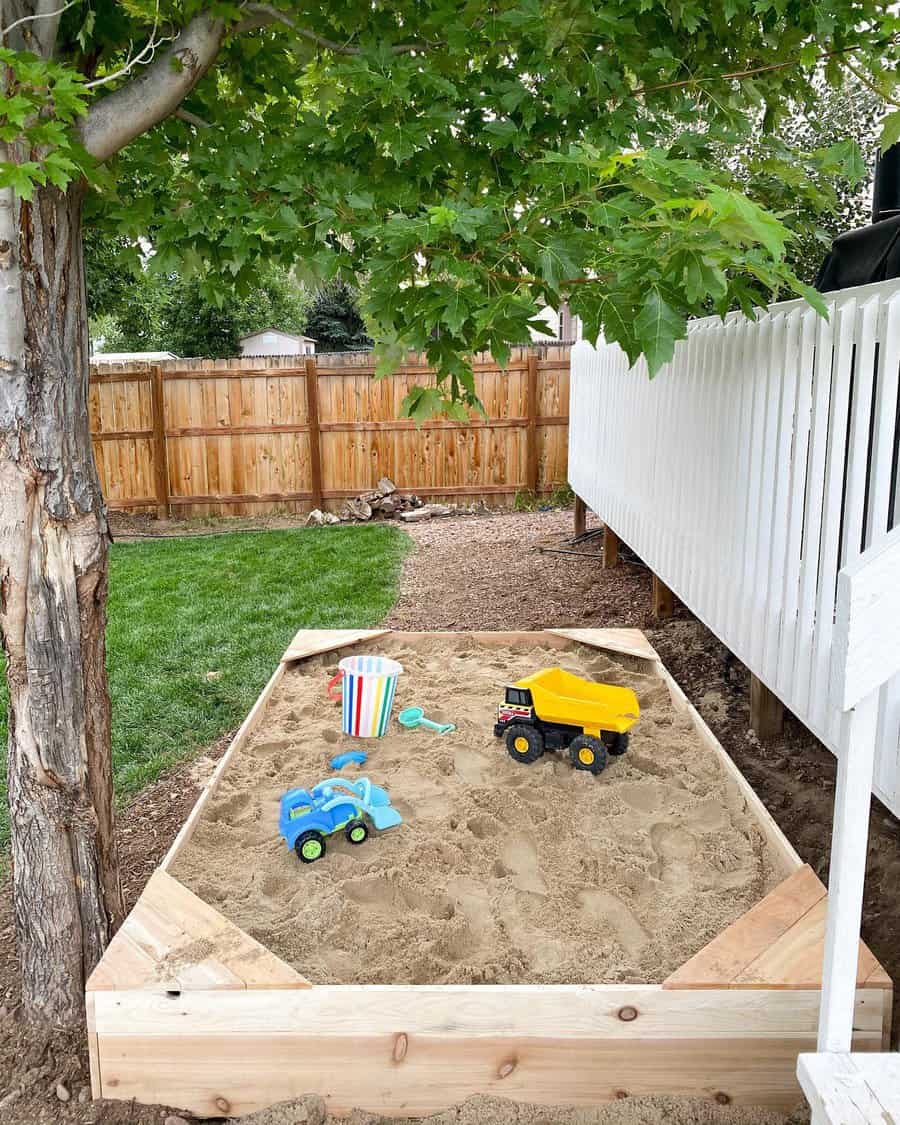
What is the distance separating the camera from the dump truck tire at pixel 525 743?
349cm

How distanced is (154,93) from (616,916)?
247 cm

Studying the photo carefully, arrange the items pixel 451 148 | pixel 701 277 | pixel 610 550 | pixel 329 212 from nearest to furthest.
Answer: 1. pixel 701 277
2. pixel 329 212
3. pixel 451 148
4. pixel 610 550

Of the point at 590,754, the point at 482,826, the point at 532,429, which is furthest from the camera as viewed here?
the point at 532,429

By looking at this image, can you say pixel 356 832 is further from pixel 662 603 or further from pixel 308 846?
pixel 662 603

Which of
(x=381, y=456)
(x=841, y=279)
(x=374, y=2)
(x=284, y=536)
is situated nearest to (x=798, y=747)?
(x=841, y=279)

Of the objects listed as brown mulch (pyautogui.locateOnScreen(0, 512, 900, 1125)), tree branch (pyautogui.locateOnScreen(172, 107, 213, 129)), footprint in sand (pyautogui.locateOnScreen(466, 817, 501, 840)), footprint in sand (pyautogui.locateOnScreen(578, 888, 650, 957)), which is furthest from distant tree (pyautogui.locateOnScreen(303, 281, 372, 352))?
footprint in sand (pyautogui.locateOnScreen(578, 888, 650, 957))

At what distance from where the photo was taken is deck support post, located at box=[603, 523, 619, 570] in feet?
25.2

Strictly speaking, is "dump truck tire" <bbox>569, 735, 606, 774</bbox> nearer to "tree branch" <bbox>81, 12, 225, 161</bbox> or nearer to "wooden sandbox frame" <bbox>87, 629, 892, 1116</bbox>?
"wooden sandbox frame" <bbox>87, 629, 892, 1116</bbox>

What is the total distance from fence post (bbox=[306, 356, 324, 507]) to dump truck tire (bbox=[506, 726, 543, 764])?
8.49 meters

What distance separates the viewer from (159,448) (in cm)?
1134

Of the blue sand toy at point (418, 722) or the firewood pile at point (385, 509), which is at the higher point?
the blue sand toy at point (418, 722)

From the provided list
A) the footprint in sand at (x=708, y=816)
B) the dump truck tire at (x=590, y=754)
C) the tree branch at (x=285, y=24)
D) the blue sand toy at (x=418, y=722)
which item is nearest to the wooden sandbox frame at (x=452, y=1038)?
the footprint in sand at (x=708, y=816)

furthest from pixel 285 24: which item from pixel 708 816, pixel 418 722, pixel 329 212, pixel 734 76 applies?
pixel 708 816

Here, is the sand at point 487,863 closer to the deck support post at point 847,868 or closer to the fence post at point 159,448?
the deck support post at point 847,868
